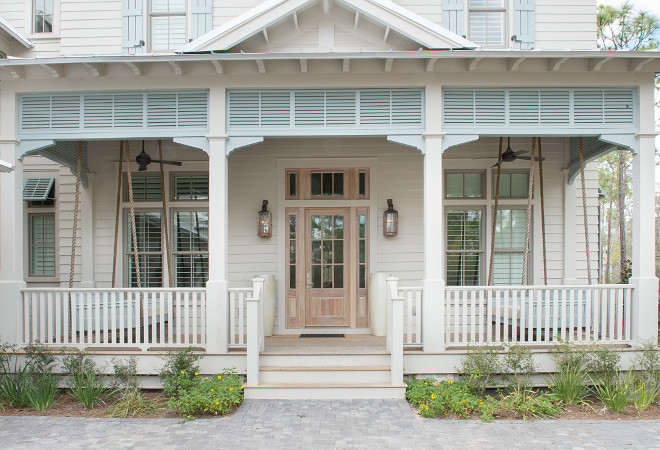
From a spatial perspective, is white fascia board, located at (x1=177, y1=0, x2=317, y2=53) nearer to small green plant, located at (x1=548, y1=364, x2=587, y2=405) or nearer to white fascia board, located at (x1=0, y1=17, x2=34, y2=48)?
white fascia board, located at (x1=0, y1=17, x2=34, y2=48)

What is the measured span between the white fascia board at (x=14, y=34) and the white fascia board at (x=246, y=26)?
361 centimetres

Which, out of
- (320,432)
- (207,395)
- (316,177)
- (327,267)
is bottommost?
(320,432)

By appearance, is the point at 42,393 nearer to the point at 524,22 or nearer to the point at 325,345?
the point at 325,345

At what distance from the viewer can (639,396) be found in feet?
17.7

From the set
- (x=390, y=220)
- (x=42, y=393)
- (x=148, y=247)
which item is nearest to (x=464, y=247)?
(x=390, y=220)

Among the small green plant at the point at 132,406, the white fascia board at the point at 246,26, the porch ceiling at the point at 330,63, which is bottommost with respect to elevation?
the small green plant at the point at 132,406

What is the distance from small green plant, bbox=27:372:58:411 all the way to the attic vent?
11.4ft

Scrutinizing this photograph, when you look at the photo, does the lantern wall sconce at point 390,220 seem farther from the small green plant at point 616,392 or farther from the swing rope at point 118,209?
the swing rope at point 118,209

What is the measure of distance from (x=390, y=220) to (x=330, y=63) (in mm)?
2648

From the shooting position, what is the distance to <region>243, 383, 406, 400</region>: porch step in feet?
18.4

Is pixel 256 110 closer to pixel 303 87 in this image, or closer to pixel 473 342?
pixel 303 87

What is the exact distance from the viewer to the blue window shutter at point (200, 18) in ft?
24.3

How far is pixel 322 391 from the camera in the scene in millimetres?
5629

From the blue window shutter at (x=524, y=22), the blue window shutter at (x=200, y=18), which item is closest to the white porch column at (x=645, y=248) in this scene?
the blue window shutter at (x=524, y=22)
